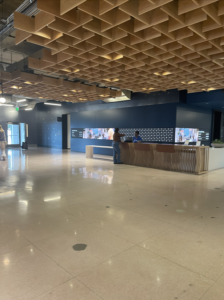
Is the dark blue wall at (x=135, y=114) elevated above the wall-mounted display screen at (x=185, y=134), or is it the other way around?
the dark blue wall at (x=135, y=114)

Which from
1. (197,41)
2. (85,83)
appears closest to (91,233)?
(197,41)

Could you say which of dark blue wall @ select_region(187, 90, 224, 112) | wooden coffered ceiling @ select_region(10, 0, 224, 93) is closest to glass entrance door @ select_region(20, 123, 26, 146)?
wooden coffered ceiling @ select_region(10, 0, 224, 93)

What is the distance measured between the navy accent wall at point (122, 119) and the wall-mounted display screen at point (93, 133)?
20 cm

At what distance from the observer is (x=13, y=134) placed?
720 inches

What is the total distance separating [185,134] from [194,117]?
3.98 feet

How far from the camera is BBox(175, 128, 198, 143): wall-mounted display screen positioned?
1026 centimetres

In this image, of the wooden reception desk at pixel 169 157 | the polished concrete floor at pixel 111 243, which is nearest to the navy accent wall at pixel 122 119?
the wooden reception desk at pixel 169 157

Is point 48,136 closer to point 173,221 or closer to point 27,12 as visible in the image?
point 27,12

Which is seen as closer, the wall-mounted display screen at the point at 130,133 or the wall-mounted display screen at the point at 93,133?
the wall-mounted display screen at the point at 130,133

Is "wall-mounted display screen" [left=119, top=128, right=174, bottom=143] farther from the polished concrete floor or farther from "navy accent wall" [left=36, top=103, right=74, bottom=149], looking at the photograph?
"navy accent wall" [left=36, top=103, right=74, bottom=149]

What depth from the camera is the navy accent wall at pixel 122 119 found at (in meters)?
10.3

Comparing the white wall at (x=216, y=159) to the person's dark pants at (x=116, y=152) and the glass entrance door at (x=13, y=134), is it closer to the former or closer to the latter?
the person's dark pants at (x=116, y=152)

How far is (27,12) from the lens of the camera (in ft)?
15.5

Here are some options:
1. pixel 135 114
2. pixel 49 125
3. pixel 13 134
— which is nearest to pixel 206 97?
pixel 135 114
